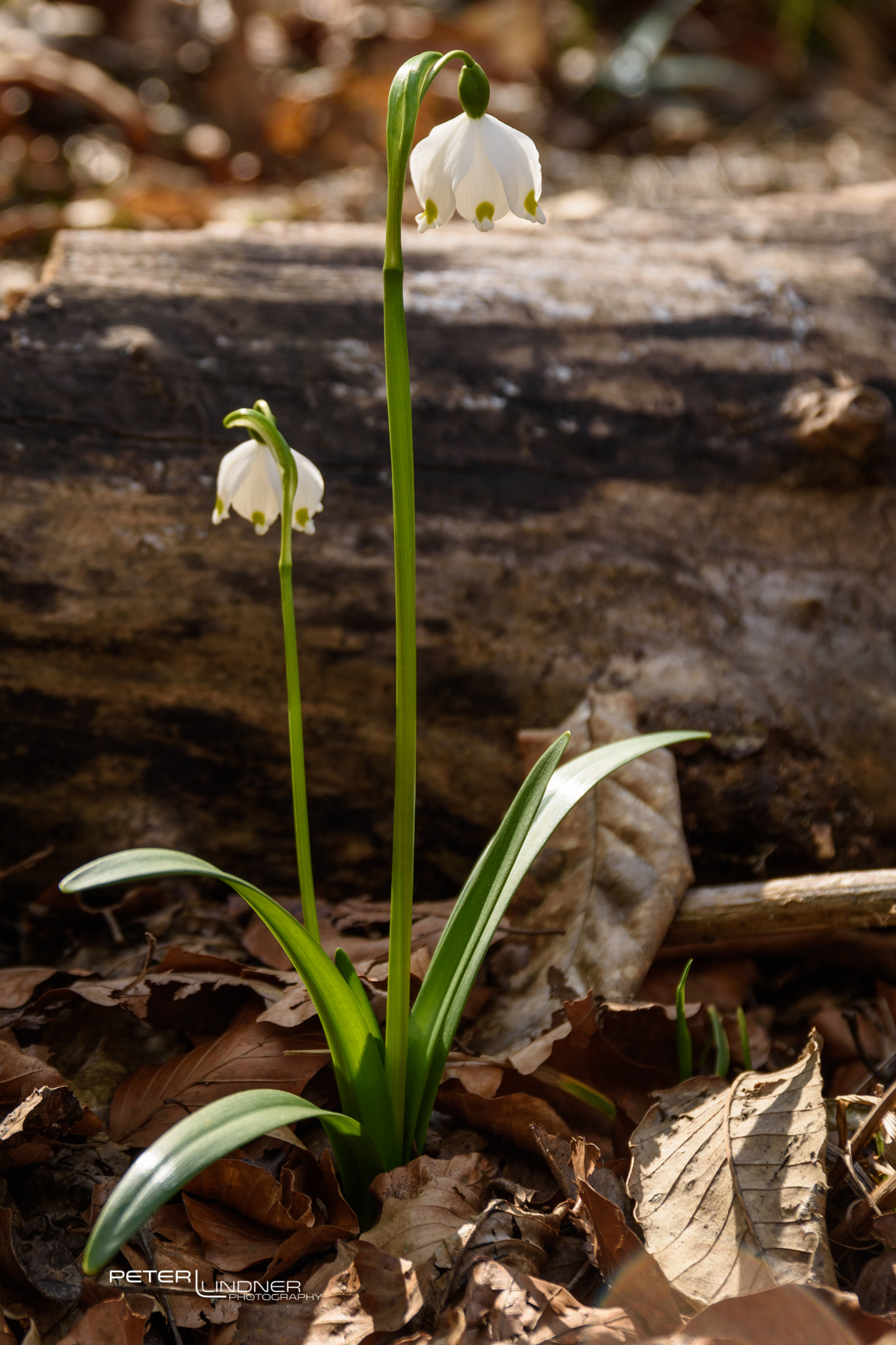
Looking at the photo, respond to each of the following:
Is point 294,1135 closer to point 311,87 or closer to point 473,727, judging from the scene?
point 473,727

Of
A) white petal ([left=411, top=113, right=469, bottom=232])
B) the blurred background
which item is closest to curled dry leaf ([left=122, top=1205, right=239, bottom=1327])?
white petal ([left=411, top=113, right=469, bottom=232])

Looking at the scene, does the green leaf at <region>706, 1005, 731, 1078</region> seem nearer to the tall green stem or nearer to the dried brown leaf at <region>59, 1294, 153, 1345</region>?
the tall green stem

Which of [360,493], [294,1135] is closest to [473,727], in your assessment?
[360,493]

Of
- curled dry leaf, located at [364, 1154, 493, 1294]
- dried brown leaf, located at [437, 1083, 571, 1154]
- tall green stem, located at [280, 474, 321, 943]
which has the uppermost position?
tall green stem, located at [280, 474, 321, 943]

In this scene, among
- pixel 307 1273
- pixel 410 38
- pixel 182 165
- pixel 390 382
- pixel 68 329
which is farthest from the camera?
pixel 410 38

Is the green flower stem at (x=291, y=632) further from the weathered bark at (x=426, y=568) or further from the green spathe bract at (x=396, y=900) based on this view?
the weathered bark at (x=426, y=568)

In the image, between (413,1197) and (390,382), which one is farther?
(413,1197)

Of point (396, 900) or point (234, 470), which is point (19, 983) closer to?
point (396, 900)
